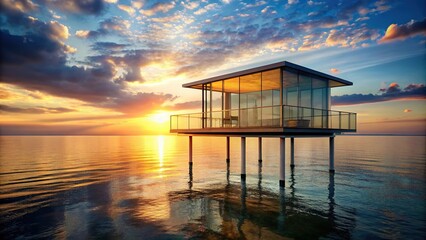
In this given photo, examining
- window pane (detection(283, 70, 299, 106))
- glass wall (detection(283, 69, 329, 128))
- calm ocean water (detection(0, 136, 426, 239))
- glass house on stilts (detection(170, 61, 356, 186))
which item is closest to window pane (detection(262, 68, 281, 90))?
glass house on stilts (detection(170, 61, 356, 186))

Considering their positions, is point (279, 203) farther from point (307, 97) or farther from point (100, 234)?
point (307, 97)

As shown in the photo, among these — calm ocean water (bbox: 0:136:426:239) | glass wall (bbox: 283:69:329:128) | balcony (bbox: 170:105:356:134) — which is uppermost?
glass wall (bbox: 283:69:329:128)

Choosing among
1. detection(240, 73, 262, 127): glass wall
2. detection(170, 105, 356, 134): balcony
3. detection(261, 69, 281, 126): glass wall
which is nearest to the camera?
detection(170, 105, 356, 134): balcony

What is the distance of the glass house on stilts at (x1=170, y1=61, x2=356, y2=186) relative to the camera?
19716 millimetres

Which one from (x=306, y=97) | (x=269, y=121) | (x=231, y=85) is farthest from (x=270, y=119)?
(x=231, y=85)

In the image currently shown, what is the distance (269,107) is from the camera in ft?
66.9

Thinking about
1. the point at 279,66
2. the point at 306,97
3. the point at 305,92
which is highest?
the point at 279,66

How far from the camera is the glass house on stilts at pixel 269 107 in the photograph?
19.7 meters

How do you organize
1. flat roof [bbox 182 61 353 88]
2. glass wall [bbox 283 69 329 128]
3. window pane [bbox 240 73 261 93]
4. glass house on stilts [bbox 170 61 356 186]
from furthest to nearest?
window pane [bbox 240 73 261 93], glass wall [bbox 283 69 329 128], glass house on stilts [bbox 170 61 356 186], flat roof [bbox 182 61 353 88]

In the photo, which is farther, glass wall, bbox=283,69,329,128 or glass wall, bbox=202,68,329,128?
glass wall, bbox=283,69,329,128

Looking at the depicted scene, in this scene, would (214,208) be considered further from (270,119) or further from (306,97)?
(306,97)

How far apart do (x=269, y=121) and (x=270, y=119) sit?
0.59 feet

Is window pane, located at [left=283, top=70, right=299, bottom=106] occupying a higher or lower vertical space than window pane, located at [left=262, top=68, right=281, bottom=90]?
lower

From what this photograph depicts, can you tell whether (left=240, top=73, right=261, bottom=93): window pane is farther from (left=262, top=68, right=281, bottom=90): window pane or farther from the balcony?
the balcony
